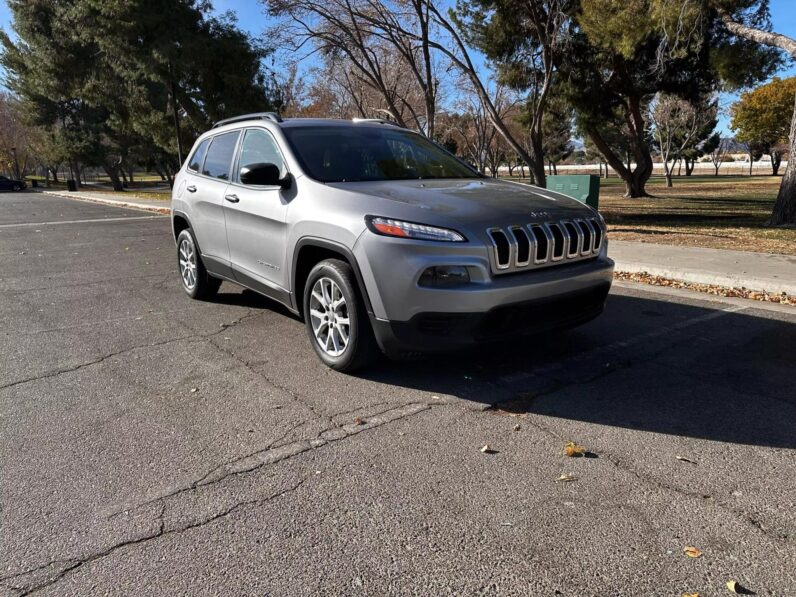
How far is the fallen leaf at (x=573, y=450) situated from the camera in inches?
122

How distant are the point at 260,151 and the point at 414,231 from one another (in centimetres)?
208

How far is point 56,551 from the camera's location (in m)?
2.41

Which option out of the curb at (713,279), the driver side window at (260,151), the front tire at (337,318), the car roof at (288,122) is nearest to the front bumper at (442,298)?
the front tire at (337,318)

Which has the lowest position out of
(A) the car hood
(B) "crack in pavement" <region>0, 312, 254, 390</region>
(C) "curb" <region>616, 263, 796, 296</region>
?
(B) "crack in pavement" <region>0, 312, 254, 390</region>

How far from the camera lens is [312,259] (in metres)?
4.44

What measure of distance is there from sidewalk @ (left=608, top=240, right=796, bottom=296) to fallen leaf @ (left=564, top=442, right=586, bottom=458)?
4.79 meters

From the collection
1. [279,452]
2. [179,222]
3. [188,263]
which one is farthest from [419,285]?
[179,222]

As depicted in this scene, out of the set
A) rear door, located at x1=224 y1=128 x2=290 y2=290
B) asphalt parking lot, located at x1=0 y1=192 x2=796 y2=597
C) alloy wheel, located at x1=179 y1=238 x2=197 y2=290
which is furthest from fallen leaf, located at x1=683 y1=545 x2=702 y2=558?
alloy wheel, located at x1=179 y1=238 x2=197 y2=290

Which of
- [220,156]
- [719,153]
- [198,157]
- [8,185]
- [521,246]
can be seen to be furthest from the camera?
[719,153]

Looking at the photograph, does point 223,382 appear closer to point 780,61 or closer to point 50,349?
point 50,349

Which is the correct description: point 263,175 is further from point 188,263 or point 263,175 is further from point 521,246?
point 188,263

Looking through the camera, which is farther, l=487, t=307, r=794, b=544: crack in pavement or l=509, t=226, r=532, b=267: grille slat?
l=509, t=226, r=532, b=267: grille slat

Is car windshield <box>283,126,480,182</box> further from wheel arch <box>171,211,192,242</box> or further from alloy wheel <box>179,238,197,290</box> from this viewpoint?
alloy wheel <box>179,238,197,290</box>

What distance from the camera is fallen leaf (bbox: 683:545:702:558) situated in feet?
7.63
